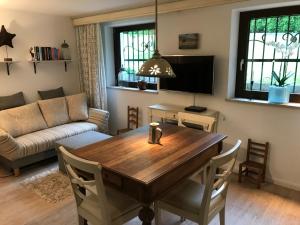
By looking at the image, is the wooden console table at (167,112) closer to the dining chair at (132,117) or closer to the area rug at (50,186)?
the dining chair at (132,117)

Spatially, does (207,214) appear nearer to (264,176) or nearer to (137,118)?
(264,176)

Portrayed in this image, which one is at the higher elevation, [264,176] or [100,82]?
[100,82]

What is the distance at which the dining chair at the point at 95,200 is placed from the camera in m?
1.59

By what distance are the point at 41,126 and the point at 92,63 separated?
1456 mm

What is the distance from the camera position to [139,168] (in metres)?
1.70

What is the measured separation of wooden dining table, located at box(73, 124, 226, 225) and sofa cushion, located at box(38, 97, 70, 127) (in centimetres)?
211

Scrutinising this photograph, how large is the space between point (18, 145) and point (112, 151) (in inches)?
73.0

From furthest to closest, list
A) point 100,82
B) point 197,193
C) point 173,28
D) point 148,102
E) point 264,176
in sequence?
point 100,82 < point 148,102 < point 173,28 < point 264,176 < point 197,193

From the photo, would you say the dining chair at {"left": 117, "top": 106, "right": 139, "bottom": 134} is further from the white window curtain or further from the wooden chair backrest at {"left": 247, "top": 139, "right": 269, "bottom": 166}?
the wooden chair backrest at {"left": 247, "top": 139, "right": 269, "bottom": 166}

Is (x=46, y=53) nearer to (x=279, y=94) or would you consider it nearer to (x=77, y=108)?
(x=77, y=108)

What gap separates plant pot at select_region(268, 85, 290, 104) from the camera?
283 centimetres

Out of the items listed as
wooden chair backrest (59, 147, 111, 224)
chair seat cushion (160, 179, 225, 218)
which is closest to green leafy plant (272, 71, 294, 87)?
chair seat cushion (160, 179, 225, 218)

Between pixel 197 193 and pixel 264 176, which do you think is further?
pixel 264 176

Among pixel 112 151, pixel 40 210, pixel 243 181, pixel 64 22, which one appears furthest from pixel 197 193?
pixel 64 22
